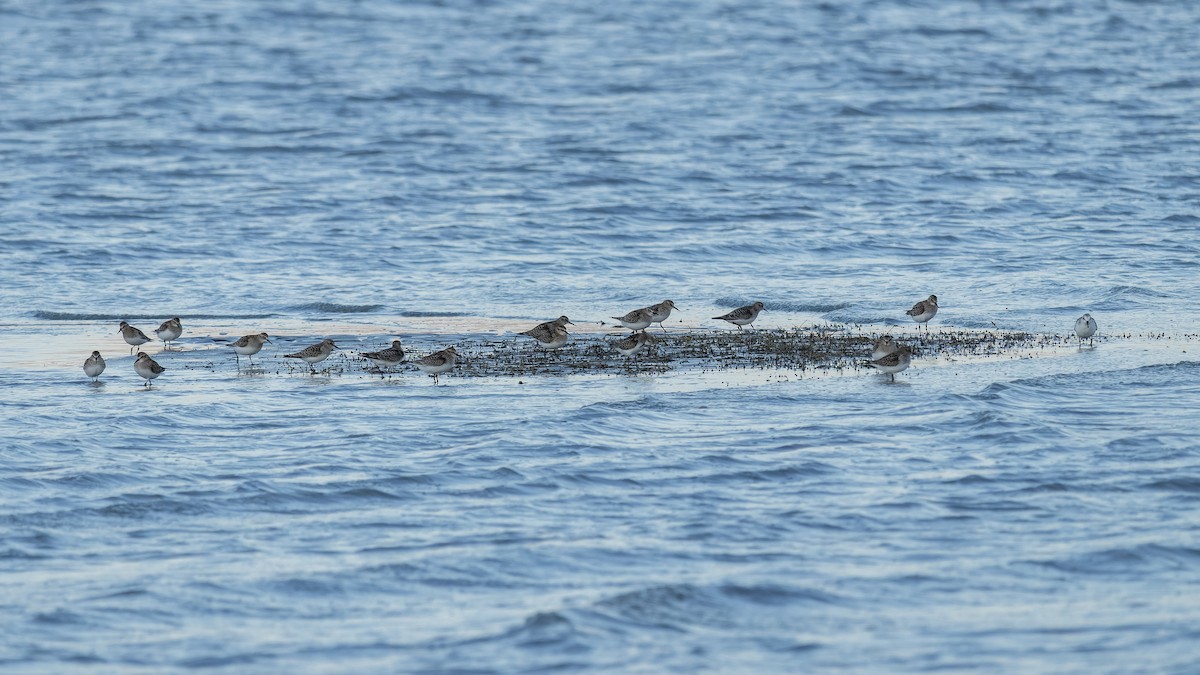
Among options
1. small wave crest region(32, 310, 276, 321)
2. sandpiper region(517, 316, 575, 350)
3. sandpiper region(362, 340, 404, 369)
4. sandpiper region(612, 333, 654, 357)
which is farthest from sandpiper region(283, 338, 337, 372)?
small wave crest region(32, 310, 276, 321)

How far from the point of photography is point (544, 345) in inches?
759

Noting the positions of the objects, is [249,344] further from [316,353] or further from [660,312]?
[660,312]

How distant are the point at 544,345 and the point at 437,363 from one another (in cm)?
213

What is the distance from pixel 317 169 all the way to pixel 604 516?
94.4 feet

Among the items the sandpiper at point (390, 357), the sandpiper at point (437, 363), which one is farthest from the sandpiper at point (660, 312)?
the sandpiper at point (390, 357)

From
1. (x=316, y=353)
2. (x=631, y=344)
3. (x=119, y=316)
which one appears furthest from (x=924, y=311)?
(x=119, y=316)

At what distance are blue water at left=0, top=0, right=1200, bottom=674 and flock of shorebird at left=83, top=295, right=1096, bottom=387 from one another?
269mm

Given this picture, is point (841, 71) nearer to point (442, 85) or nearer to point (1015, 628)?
point (442, 85)

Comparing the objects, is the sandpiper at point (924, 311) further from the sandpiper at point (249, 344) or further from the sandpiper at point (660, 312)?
the sandpiper at point (249, 344)

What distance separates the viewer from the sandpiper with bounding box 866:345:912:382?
54.6 feet

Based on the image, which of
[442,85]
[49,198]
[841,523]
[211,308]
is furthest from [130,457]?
[442,85]

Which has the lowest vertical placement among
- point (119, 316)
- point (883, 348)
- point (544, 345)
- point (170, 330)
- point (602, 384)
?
point (602, 384)

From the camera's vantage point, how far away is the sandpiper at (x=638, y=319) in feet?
65.3

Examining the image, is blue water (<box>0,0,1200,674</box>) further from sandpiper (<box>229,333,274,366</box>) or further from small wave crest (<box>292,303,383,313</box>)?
sandpiper (<box>229,333,274,366</box>)
